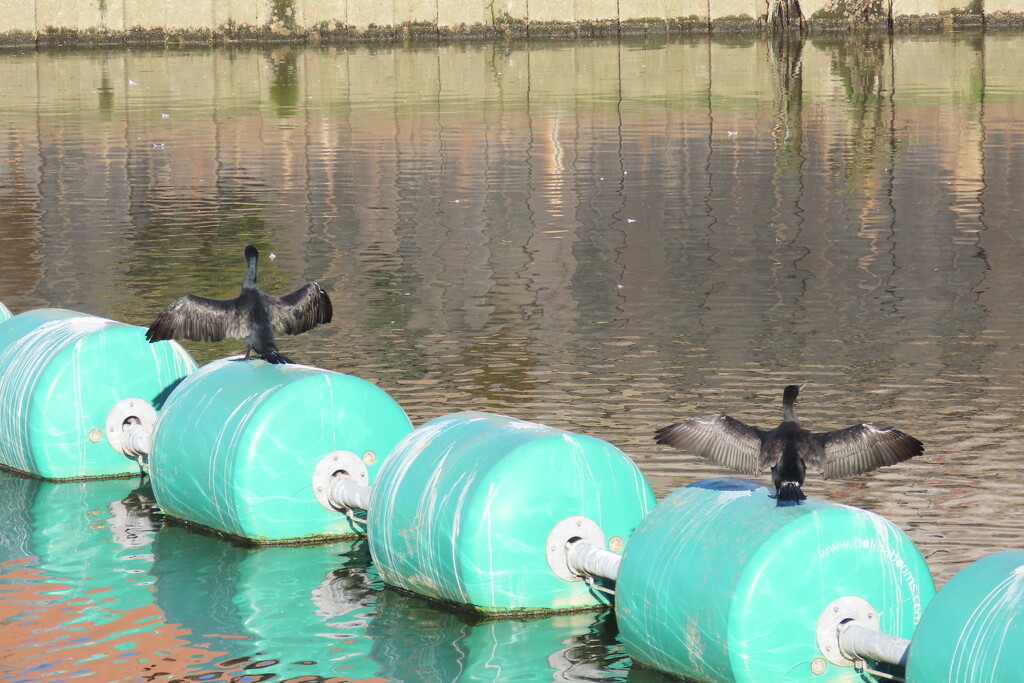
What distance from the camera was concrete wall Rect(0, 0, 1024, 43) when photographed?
50.4m

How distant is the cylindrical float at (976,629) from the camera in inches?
227

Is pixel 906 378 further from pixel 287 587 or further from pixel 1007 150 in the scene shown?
pixel 1007 150

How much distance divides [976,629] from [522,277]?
11.4 m

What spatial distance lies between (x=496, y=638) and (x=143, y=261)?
467 inches

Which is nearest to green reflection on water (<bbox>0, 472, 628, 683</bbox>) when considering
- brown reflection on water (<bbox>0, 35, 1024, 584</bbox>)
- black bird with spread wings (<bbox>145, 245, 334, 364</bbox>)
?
black bird with spread wings (<bbox>145, 245, 334, 364</bbox>)

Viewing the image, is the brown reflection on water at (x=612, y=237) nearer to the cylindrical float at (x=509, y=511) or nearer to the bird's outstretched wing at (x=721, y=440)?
the cylindrical float at (x=509, y=511)

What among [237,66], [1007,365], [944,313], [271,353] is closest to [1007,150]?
[944,313]

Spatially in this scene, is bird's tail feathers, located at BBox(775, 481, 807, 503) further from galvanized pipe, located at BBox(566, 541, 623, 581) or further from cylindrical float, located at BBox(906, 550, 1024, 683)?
galvanized pipe, located at BBox(566, 541, 623, 581)

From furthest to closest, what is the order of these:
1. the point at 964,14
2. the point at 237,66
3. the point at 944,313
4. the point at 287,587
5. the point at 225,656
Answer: the point at 964,14 < the point at 237,66 < the point at 944,313 < the point at 287,587 < the point at 225,656

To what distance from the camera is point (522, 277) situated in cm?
1709

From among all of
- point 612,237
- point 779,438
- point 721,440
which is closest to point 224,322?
point 721,440

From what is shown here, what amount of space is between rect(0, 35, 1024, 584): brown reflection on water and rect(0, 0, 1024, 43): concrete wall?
11.2 metres

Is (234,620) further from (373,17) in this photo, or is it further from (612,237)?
(373,17)

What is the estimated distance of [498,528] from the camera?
7676 millimetres
